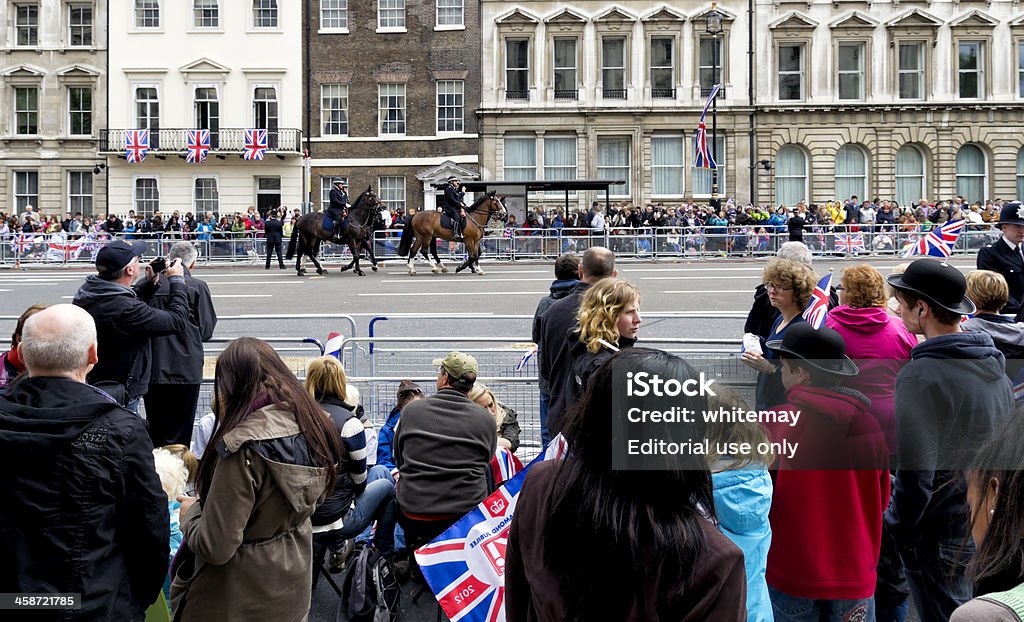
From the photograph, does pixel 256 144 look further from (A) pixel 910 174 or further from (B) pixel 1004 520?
(B) pixel 1004 520

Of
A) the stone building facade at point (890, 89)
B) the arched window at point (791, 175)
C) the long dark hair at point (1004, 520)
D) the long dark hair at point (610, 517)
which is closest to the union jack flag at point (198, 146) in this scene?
the stone building facade at point (890, 89)

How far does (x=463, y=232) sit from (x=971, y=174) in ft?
90.0

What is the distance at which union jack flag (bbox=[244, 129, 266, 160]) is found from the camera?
4328 centimetres

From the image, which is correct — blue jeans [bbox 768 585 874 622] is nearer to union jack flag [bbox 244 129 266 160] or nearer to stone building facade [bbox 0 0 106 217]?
union jack flag [bbox 244 129 266 160]

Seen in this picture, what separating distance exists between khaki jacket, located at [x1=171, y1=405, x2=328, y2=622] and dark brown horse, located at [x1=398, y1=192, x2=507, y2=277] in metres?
23.1

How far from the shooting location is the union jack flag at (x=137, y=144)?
43.5 metres

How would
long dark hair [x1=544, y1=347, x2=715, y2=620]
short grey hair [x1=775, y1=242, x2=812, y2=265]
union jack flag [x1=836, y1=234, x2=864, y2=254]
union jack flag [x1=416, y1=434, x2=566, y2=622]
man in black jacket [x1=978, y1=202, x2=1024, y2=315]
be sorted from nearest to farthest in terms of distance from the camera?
long dark hair [x1=544, y1=347, x2=715, y2=620] < union jack flag [x1=416, y1=434, x2=566, y2=622] < short grey hair [x1=775, y1=242, x2=812, y2=265] < man in black jacket [x1=978, y1=202, x2=1024, y2=315] < union jack flag [x1=836, y1=234, x2=864, y2=254]

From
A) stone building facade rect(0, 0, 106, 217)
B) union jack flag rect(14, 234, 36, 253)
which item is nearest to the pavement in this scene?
union jack flag rect(14, 234, 36, 253)

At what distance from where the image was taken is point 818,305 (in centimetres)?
605

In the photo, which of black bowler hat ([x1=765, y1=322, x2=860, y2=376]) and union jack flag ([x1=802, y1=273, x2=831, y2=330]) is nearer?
black bowler hat ([x1=765, y1=322, x2=860, y2=376])

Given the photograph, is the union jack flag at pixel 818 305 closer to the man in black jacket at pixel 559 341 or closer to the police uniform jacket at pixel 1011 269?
the man in black jacket at pixel 559 341

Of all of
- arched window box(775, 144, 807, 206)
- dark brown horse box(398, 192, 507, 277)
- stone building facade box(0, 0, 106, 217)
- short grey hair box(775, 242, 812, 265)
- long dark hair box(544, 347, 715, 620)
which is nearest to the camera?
long dark hair box(544, 347, 715, 620)

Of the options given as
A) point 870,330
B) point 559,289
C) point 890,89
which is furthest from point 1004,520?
point 890,89

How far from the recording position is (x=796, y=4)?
4309 cm
